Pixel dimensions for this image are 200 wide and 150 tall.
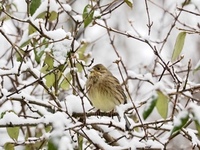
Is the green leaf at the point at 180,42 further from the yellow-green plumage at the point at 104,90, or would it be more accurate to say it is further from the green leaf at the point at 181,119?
the yellow-green plumage at the point at 104,90

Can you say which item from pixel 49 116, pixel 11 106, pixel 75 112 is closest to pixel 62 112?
pixel 49 116

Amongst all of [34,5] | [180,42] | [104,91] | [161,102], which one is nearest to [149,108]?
[161,102]

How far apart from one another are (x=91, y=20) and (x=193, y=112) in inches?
45.0

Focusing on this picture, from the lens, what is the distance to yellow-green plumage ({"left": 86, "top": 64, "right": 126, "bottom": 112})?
161 inches

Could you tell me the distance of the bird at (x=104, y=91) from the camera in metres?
4.10

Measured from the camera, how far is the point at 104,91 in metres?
4.24

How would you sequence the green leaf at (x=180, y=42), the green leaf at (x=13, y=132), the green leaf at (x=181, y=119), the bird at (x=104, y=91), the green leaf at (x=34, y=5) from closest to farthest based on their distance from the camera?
the green leaf at (x=181, y=119) → the green leaf at (x=180, y=42) → the green leaf at (x=34, y=5) → the green leaf at (x=13, y=132) → the bird at (x=104, y=91)

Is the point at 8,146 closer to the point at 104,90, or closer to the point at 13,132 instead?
the point at 13,132

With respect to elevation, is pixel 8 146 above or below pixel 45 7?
below

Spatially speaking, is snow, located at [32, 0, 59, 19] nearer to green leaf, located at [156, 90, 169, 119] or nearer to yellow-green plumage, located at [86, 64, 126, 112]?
yellow-green plumage, located at [86, 64, 126, 112]

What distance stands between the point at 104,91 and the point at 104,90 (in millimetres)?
11

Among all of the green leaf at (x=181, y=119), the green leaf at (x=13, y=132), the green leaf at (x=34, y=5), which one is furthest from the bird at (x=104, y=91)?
the green leaf at (x=181, y=119)

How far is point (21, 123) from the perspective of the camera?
2.99m

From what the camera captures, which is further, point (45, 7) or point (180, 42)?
point (45, 7)
